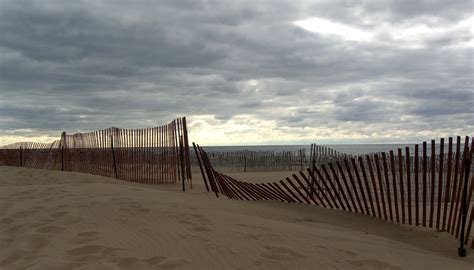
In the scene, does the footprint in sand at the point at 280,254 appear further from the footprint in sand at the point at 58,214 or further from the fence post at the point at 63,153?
the fence post at the point at 63,153

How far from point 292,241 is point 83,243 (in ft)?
6.72

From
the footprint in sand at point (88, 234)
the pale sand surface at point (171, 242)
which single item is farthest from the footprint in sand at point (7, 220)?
the footprint in sand at point (88, 234)

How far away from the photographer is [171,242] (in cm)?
391

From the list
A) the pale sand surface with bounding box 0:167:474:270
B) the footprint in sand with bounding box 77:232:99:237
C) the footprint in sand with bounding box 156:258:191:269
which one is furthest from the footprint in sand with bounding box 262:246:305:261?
the footprint in sand with bounding box 77:232:99:237

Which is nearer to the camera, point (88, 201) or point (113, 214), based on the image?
point (113, 214)

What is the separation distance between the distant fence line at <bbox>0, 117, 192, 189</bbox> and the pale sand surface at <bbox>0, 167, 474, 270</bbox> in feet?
17.4

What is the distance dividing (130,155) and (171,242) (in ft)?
37.8

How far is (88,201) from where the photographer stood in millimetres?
6062

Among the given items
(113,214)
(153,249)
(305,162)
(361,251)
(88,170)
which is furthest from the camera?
(305,162)

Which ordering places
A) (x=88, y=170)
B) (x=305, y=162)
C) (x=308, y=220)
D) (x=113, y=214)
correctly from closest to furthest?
(x=113, y=214)
(x=308, y=220)
(x=88, y=170)
(x=305, y=162)

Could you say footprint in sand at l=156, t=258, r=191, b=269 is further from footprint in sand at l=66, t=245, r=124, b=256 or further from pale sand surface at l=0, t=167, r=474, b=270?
footprint in sand at l=66, t=245, r=124, b=256

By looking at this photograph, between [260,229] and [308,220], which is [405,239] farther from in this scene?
[260,229]

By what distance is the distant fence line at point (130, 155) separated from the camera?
41.2ft

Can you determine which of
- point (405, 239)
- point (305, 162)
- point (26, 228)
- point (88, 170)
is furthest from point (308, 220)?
point (305, 162)
